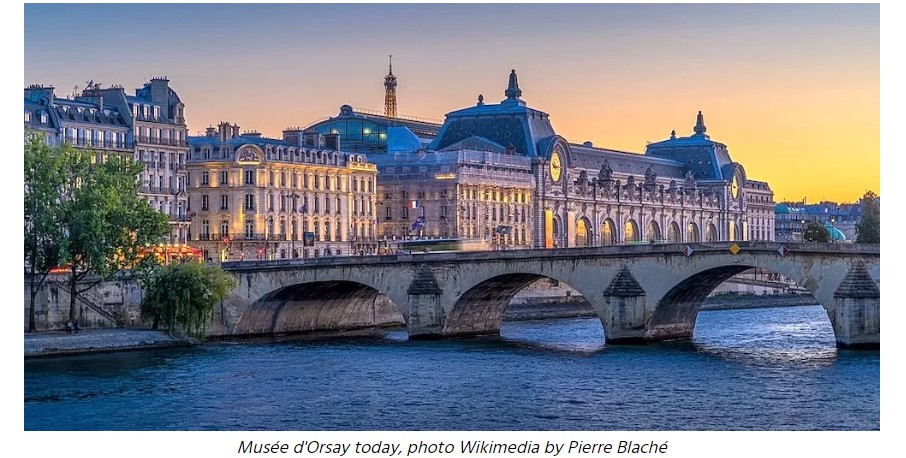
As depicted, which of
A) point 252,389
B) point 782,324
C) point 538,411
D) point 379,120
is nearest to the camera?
point 538,411

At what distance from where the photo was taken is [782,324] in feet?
A: 373

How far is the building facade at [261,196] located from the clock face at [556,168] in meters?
37.2

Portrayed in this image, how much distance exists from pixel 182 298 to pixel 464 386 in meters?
24.8

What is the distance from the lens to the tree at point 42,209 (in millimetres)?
90125

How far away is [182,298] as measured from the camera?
93.2 metres

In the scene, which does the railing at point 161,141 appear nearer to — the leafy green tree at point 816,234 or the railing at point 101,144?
the railing at point 101,144

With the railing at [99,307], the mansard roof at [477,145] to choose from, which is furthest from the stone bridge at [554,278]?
the mansard roof at [477,145]

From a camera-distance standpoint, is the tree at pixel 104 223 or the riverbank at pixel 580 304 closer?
the tree at pixel 104 223

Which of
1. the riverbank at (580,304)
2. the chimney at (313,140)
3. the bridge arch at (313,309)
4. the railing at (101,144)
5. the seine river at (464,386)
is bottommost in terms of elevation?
the seine river at (464,386)

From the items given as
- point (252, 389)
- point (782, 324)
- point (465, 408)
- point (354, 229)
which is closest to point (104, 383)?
point (252, 389)

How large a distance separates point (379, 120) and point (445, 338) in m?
77.4

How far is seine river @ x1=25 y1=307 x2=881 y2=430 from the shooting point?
6325cm

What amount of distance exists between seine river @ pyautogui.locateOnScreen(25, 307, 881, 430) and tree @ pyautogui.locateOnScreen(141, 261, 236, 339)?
2.12 m
